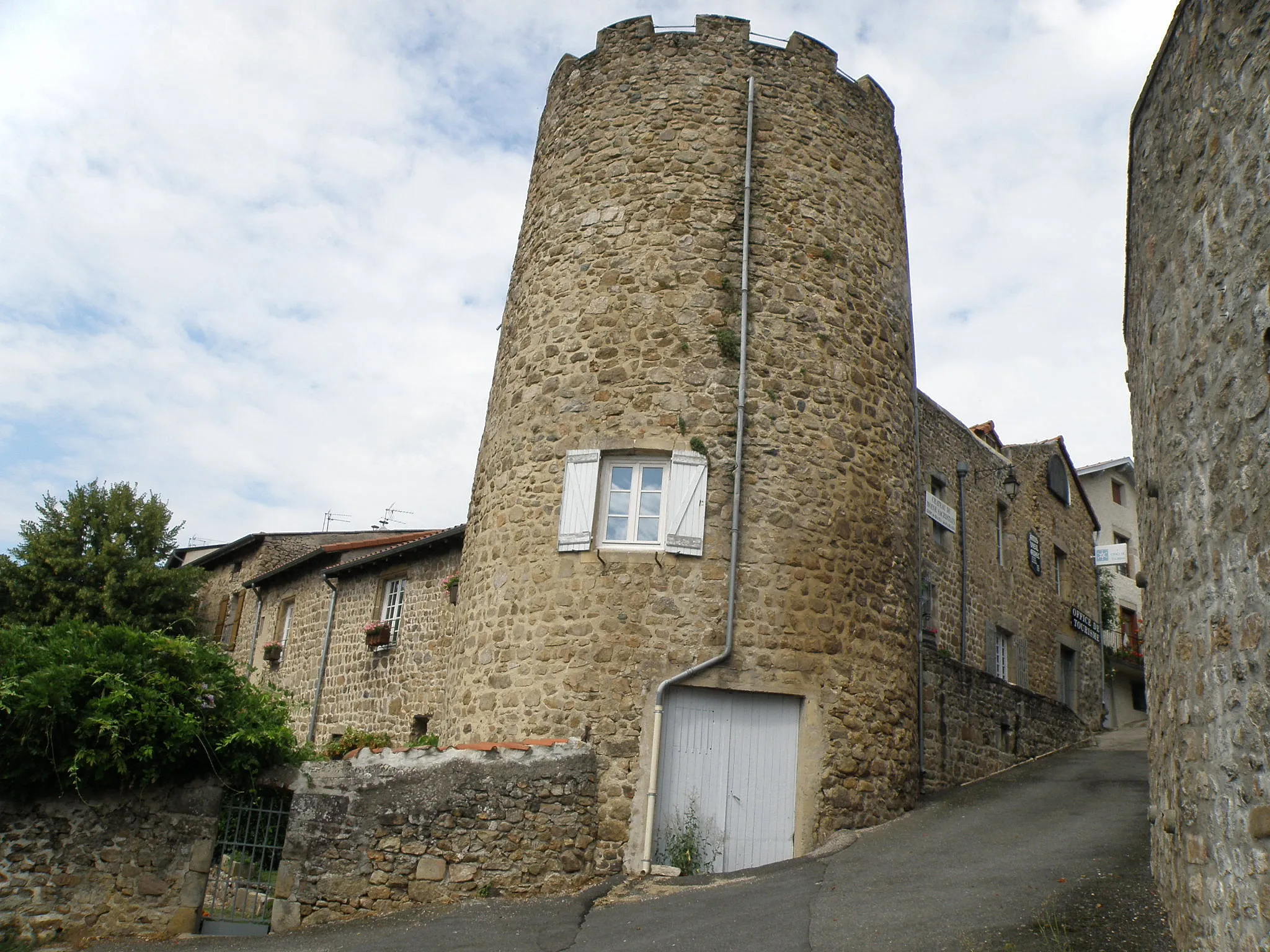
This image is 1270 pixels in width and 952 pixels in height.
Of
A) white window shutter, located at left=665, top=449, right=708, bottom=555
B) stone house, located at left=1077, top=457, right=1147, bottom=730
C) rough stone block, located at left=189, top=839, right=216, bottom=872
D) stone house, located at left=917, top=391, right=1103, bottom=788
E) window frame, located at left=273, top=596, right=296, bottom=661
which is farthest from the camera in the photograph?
stone house, located at left=1077, top=457, right=1147, bottom=730

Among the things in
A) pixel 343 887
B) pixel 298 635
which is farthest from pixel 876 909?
pixel 298 635

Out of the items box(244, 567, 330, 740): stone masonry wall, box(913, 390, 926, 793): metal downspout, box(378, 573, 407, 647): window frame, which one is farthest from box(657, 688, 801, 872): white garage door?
box(244, 567, 330, 740): stone masonry wall

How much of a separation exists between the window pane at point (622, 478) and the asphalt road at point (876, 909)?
11.8 feet

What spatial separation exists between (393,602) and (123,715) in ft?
26.9

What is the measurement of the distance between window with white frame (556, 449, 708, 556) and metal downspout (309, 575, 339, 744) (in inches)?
357

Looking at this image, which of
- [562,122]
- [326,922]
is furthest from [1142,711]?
[326,922]

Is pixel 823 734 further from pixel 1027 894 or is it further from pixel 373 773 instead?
pixel 373 773

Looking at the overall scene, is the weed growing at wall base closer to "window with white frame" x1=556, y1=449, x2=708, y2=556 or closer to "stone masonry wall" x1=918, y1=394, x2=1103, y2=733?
"window with white frame" x1=556, y1=449, x2=708, y2=556

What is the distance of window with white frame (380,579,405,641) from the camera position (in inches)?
629

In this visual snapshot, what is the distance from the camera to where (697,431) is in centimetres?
1025

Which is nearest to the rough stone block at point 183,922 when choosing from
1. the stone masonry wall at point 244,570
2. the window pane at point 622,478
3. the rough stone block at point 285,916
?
the rough stone block at point 285,916

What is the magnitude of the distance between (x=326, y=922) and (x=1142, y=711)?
24311mm

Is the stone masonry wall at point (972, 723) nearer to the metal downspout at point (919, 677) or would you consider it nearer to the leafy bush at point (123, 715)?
the metal downspout at point (919, 677)

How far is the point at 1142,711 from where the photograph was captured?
2705 cm
